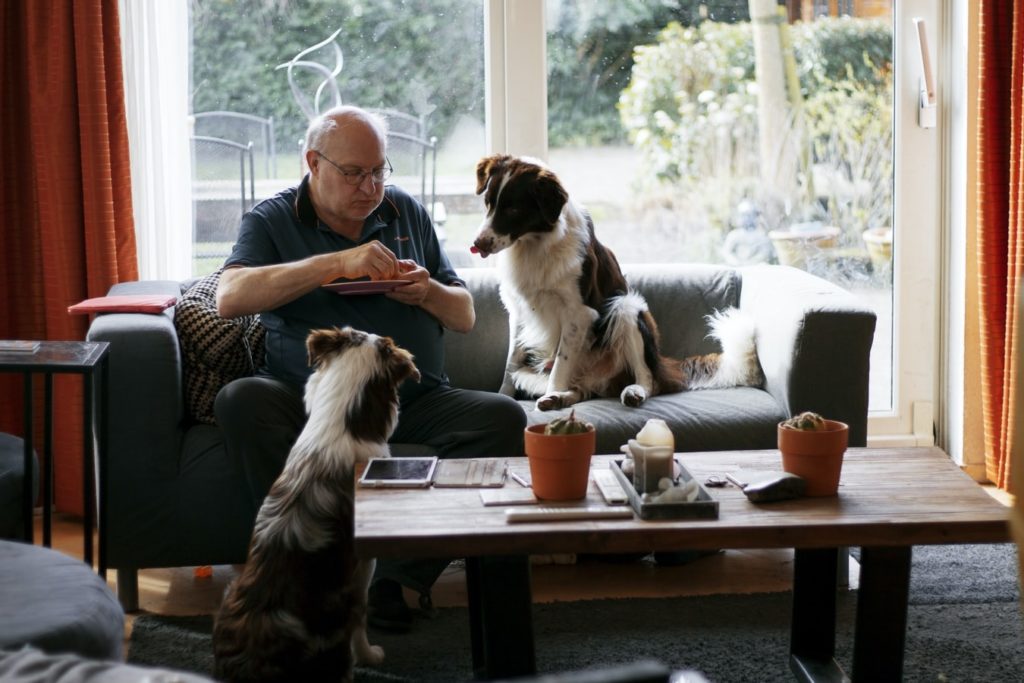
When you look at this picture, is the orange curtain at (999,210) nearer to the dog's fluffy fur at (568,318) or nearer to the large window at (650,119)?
the large window at (650,119)

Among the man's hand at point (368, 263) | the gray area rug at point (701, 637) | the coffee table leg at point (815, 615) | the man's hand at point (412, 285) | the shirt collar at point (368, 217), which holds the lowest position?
the gray area rug at point (701, 637)

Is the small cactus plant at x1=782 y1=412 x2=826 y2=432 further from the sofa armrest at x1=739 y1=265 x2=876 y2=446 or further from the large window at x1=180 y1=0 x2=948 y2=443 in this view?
the large window at x1=180 y1=0 x2=948 y2=443

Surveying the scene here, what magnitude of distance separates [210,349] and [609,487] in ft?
4.35

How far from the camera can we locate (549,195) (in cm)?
333

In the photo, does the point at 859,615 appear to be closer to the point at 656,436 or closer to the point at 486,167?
the point at 656,436

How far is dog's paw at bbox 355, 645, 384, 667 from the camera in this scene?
2449 millimetres

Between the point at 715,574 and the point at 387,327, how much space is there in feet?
3.56

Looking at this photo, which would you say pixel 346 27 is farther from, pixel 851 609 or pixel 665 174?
pixel 851 609

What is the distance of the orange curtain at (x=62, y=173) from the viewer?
11.3 ft

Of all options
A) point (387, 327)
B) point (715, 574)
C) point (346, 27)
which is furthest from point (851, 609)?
point (346, 27)

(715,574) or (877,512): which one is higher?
(877,512)

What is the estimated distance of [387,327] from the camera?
2.88 meters

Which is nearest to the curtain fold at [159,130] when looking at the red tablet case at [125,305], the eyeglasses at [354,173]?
the red tablet case at [125,305]

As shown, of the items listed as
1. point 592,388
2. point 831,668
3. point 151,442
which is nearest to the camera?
point 831,668
